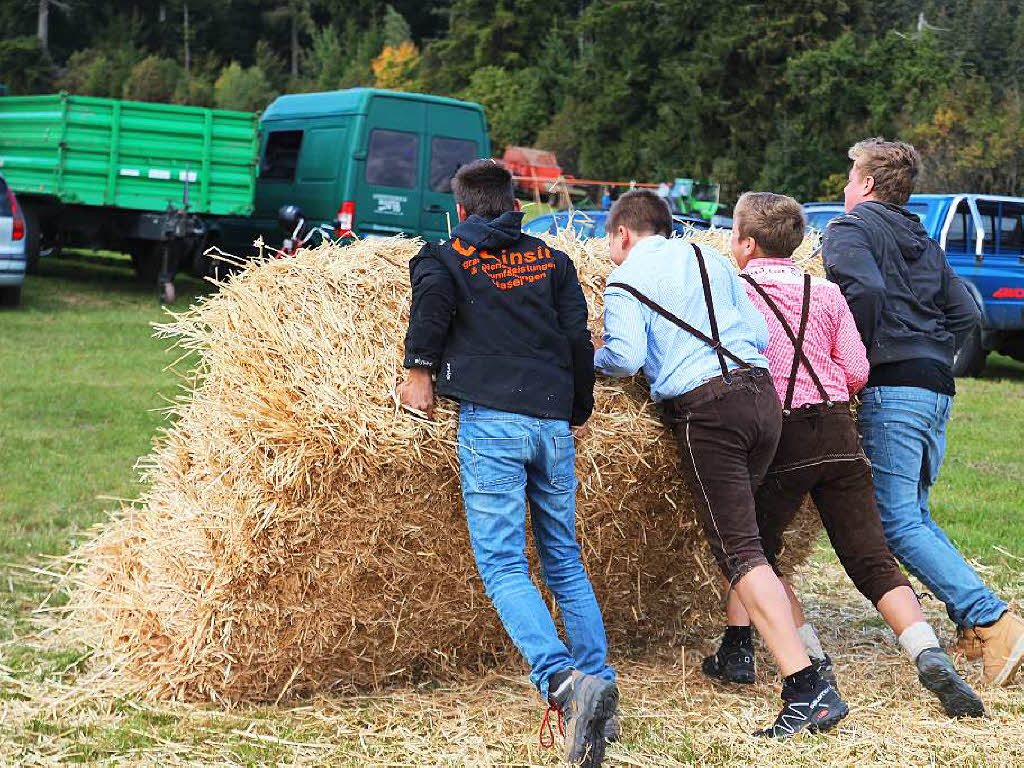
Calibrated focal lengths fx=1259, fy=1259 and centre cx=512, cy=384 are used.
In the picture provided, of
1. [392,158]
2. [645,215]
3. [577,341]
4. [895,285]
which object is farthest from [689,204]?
[577,341]

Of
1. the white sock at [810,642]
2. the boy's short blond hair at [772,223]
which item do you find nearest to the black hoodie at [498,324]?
the boy's short blond hair at [772,223]

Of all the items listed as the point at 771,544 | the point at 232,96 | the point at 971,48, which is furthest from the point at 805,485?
the point at 232,96

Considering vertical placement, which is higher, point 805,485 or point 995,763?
point 805,485

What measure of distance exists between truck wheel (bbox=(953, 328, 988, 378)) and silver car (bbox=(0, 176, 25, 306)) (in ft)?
35.1

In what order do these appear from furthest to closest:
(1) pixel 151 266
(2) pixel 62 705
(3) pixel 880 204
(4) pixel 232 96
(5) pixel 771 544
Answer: (4) pixel 232 96 → (1) pixel 151 266 → (3) pixel 880 204 → (5) pixel 771 544 → (2) pixel 62 705

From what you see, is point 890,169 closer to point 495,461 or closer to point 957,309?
point 957,309

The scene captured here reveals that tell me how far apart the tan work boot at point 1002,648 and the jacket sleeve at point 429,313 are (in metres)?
2.42

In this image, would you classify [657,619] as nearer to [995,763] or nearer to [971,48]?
[995,763]

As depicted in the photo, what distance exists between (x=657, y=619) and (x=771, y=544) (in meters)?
0.73

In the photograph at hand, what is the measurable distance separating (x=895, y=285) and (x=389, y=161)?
33.4 ft

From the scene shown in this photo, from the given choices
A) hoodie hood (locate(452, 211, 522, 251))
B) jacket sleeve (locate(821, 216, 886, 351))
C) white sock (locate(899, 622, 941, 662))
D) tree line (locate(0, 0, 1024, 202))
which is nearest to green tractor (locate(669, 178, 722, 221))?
tree line (locate(0, 0, 1024, 202))

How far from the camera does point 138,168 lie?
16.1 meters

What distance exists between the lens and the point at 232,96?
205ft

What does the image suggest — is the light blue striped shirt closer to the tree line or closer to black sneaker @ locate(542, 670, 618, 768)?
black sneaker @ locate(542, 670, 618, 768)
